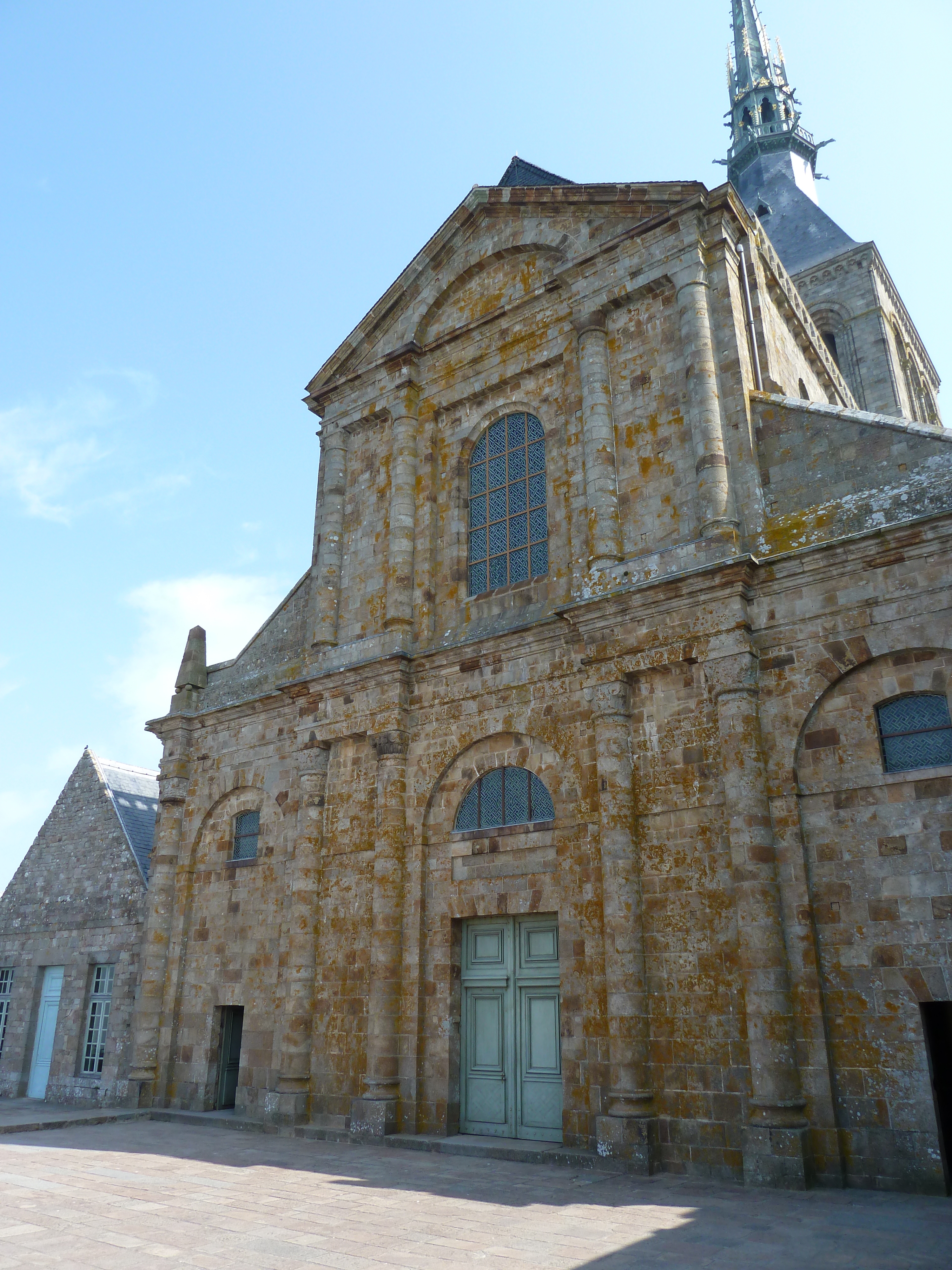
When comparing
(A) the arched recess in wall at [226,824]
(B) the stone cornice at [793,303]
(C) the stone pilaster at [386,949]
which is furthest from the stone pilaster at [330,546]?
(B) the stone cornice at [793,303]

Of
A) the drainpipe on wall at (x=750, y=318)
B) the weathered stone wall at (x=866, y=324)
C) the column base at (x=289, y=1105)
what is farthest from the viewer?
the weathered stone wall at (x=866, y=324)

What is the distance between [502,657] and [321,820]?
12.7ft

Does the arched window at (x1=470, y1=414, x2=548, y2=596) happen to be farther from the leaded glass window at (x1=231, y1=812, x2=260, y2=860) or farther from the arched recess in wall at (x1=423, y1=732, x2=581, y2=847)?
the leaded glass window at (x1=231, y1=812, x2=260, y2=860)

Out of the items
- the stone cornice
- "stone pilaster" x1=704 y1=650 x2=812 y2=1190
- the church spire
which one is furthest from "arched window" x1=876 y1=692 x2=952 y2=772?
the church spire

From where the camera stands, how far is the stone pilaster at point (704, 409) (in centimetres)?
1101

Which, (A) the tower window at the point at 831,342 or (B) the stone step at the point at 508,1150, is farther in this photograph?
(A) the tower window at the point at 831,342

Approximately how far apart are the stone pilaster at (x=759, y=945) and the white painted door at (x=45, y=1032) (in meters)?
14.6

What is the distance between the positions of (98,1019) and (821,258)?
2518 cm

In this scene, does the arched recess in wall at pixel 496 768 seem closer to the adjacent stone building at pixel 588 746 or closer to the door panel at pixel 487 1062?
the adjacent stone building at pixel 588 746

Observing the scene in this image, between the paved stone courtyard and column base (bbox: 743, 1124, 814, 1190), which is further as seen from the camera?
column base (bbox: 743, 1124, 814, 1190)

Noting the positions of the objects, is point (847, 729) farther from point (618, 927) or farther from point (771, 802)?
point (618, 927)

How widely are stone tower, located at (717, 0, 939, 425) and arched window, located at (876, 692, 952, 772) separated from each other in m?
13.8

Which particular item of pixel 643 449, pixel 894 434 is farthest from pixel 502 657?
pixel 894 434

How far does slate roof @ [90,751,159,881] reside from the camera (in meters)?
19.1
